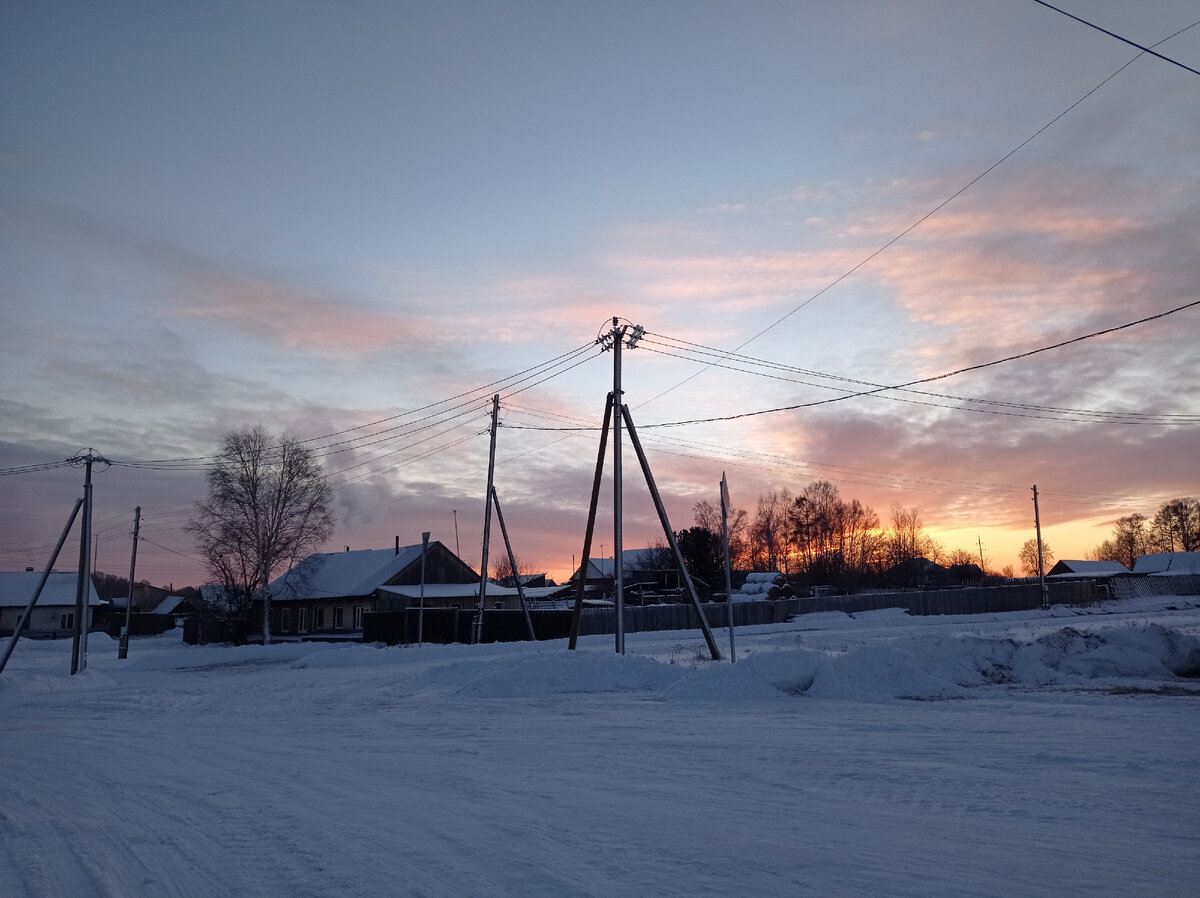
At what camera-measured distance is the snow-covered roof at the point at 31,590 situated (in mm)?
78375

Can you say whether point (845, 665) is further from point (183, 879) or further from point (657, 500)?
point (183, 879)

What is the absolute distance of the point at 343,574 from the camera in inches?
2504

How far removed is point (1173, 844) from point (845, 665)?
1110 cm

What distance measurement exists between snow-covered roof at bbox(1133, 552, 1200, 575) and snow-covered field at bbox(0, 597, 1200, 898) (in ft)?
340

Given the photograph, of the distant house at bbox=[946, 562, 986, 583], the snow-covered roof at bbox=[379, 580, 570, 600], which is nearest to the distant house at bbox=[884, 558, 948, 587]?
the distant house at bbox=[946, 562, 986, 583]

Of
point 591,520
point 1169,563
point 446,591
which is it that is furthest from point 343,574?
point 1169,563

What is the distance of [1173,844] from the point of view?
19.3ft

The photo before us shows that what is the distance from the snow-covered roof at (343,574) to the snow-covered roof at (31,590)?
27619mm

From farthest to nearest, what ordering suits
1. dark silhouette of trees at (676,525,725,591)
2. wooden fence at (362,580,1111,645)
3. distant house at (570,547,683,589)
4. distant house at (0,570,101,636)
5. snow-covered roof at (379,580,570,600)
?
distant house at (570,547,683,589) < dark silhouette of trees at (676,525,725,591) < distant house at (0,570,101,636) < snow-covered roof at (379,580,570,600) < wooden fence at (362,580,1111,645)

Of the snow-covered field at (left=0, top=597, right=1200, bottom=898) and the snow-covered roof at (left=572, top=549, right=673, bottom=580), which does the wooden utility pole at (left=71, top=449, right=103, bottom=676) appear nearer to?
the snow-covered field at (left=0, top=597, right=1200, bottom=898)

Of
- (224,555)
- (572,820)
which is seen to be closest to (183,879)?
(572,820)

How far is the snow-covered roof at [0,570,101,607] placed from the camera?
7838 centimetres

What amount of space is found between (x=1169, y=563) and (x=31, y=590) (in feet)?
425

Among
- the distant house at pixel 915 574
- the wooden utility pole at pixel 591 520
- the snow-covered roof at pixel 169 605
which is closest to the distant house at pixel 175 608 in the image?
the snow-covered roof at pixel 169 605
